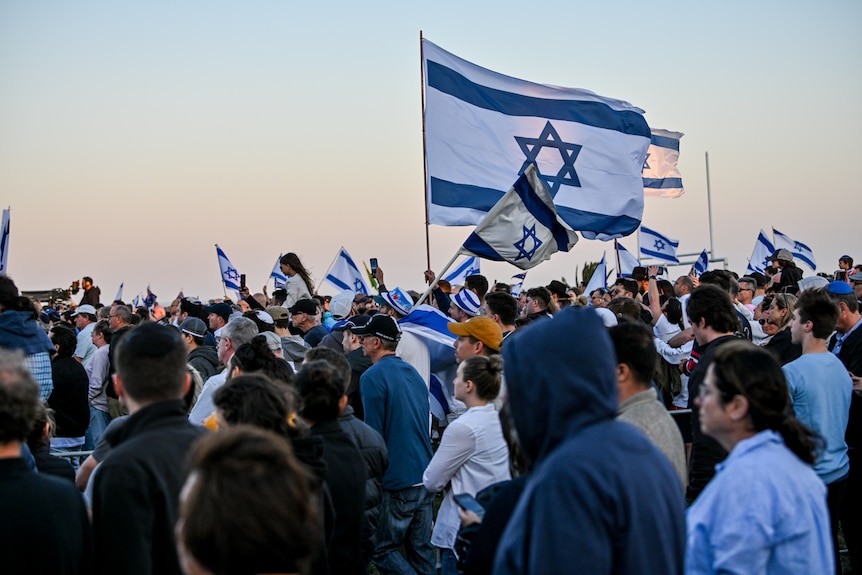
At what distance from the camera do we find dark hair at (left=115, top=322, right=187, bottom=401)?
3662 mm

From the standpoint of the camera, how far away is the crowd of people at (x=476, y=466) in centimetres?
230

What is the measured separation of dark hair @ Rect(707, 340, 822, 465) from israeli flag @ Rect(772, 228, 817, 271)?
64.3 feet

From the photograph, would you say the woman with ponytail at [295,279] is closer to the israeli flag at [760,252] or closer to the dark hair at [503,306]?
the dark hair at [503,306]

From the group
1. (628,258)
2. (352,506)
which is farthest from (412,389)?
(628,258)

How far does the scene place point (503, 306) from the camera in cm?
887

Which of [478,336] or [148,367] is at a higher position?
[148,367]

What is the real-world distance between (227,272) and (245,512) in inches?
779

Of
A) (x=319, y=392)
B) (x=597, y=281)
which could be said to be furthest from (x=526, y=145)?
(x=319, y=392)

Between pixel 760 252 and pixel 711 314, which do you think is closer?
pixel 711 314

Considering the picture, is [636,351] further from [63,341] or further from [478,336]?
[63,341]

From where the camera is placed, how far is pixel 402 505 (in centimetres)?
681

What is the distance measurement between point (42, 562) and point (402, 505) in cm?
382

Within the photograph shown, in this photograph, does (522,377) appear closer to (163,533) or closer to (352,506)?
(163,533)

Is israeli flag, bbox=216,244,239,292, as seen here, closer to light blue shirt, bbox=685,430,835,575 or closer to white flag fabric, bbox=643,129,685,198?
white flag fabric, bbox=643,129,685,198
